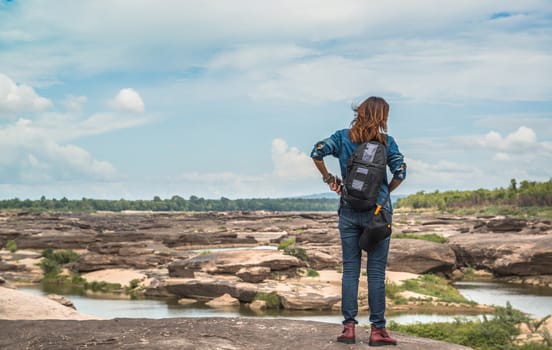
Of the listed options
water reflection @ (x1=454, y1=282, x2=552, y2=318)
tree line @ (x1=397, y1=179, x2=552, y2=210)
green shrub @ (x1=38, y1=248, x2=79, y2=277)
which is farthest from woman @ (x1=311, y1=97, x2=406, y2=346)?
tree line @ (x1=397, y1=179, x2=552, y2=210)

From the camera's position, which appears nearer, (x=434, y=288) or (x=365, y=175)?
(x=365, y=175)

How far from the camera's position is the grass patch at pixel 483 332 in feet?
47.1

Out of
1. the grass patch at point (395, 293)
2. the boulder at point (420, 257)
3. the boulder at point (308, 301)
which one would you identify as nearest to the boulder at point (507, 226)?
the boulder at point (420, 257)

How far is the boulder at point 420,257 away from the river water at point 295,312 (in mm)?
1520

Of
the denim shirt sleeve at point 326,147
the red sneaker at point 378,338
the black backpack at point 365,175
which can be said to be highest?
the denim shirt sleeve at point 326,147

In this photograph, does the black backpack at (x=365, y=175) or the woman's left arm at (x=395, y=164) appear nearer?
the black backpack at (x=365, y=175)

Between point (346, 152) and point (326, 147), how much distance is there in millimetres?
220

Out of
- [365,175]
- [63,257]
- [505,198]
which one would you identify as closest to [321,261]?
[63,257]

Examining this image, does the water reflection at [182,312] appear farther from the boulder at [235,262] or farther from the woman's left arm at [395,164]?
the woman's left arm at [395,164]

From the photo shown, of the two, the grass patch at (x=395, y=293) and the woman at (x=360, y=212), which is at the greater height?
the woman at (x=360, y=212)

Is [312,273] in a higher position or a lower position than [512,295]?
higher

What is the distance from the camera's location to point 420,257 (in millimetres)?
30672

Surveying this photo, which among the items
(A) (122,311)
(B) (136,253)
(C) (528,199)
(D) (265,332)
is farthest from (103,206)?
(D) (265,332)

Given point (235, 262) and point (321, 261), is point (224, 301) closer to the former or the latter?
point (235, 262)
